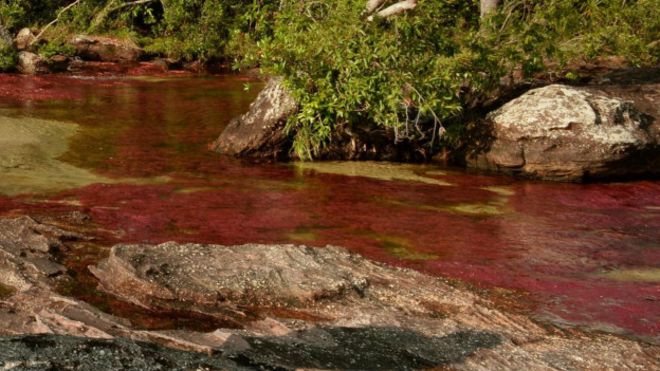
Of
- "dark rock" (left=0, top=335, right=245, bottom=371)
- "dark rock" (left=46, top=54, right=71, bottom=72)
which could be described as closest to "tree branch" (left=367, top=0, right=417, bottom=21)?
"dark rock" (left=0, top=335, right=245, bottom=371)

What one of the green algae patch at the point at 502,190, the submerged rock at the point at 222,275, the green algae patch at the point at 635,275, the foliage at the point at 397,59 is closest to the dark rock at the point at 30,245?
the submerged rock at the point at 222,275

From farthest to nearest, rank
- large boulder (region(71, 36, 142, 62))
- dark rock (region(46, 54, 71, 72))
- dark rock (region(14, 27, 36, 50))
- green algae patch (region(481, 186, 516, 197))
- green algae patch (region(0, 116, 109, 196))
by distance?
large boulder (region(71, 36, 142, 62)) < dark rock (region(14, 27, 36, 50)) < dark rock (region(46, 54, 71, 72)) < green algae patch (region(481, 186, 516, 197)) < green algae patch (region(0, 116, 109, 196))

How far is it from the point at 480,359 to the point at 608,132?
276 inches

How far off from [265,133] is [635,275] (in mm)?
6159

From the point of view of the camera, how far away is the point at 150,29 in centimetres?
2734

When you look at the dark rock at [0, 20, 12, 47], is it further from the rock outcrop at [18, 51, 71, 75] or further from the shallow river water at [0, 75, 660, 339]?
the shallow river water at [0, 75, 660, 339]

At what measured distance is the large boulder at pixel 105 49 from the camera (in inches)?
963

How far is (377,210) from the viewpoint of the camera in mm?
10172

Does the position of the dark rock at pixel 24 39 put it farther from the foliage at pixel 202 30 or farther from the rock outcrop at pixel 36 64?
the foliage at pixel 202 30

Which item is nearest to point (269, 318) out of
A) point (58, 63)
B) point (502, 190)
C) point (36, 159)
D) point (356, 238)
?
point (356, 238)

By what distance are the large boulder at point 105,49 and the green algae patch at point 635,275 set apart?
18.7 m

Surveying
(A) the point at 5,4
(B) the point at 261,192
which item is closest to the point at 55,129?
(B) the point at 261,192

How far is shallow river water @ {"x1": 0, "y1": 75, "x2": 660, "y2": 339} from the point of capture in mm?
7930

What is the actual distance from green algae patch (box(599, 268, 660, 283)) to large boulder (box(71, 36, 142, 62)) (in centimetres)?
1874
